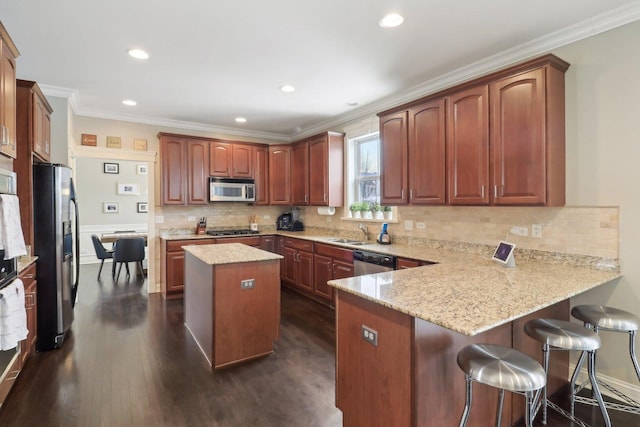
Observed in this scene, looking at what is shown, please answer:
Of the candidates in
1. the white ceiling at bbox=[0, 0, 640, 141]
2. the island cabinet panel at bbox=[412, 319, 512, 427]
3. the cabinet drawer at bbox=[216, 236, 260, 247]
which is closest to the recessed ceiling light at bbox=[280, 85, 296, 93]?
the white ceiling at bbox=[0, 0, 640, 141]

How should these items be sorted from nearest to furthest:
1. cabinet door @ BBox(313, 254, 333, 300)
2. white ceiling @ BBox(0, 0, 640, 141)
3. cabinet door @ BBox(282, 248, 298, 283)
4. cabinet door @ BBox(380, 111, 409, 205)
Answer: white ceiling @ BBox(0, 0, 640, 141), cabinet door @ BBox(380, 111, 409, 205), cabinet door @ BBox(313, 254, 333, 300), cabinet door @ BBox(282, 248, 298, 283)

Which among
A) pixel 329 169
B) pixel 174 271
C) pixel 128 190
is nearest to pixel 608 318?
pixel 329 169

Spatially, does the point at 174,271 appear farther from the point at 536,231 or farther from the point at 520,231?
the point at 536,231

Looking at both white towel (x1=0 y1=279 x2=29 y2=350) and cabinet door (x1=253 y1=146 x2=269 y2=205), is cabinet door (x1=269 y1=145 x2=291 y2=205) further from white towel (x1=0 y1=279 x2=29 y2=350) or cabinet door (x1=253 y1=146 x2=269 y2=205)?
white towel (x1=0 y1=279 x2=29 y2=350)

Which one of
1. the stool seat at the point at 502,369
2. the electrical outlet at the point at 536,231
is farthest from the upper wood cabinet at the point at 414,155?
the stool seat at the point at 502,369

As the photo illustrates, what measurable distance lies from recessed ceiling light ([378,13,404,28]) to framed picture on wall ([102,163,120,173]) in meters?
7.38

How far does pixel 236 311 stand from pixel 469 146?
8.00 ft

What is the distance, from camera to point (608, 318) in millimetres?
1883

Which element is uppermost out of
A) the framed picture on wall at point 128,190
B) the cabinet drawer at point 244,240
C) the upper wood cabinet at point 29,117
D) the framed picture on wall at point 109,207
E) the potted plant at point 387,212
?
the upper wood cabinet at point 29,117

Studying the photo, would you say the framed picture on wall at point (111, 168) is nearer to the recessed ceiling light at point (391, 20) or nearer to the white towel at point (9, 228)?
the white towel at point (9, 228)

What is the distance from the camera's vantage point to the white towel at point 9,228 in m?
2.05

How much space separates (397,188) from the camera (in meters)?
3.50

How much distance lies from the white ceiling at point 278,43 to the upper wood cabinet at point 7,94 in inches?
9.8

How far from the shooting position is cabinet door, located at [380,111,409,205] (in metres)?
3.42
